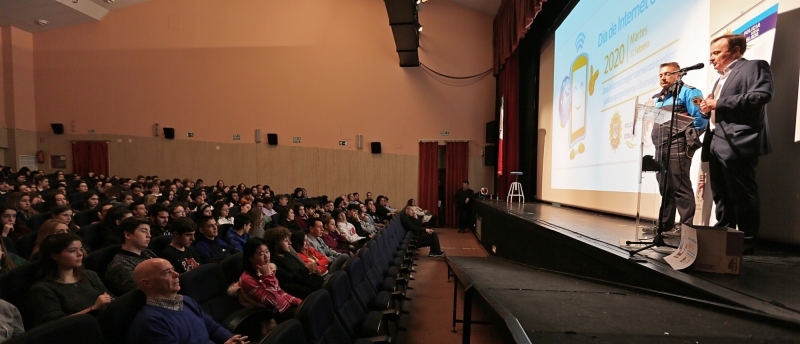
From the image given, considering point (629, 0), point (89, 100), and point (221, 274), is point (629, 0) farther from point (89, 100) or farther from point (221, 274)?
point (89, 100)

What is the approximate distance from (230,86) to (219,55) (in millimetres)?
937

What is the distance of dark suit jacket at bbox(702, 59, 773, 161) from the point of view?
1.93m

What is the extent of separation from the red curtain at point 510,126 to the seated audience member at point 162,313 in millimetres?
7097

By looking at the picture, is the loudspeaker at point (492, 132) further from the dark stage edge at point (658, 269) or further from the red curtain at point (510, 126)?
the dark stage edge at point (658, 269)

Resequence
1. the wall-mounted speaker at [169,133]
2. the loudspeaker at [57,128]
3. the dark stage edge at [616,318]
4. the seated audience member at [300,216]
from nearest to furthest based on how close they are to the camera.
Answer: the dark stage edge at [616,318], the seated audience member at [300,216], the wall-mounted speaker at [169,133], the loudspeaker at [57,128]

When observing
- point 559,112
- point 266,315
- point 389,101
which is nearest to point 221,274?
point 266,315

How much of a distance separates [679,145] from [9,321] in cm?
381

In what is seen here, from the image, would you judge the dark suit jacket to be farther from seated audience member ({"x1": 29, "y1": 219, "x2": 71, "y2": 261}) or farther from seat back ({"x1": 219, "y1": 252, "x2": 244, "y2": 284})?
seated audience member ({"x1": 29, "y1": 219, "x2": 71, "y2": 261})

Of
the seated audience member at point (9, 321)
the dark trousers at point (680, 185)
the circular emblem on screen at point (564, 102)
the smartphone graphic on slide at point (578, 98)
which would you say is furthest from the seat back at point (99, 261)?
the circular emblem on screen at point (564, 102)

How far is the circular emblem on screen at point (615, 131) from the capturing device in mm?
3912

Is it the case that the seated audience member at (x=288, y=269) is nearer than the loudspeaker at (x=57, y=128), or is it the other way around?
the seated audience member at (x=288, y=269)

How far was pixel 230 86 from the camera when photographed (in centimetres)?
1039

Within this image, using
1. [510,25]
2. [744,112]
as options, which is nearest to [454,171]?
[510,25]

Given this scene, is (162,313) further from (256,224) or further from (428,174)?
(428,174)
